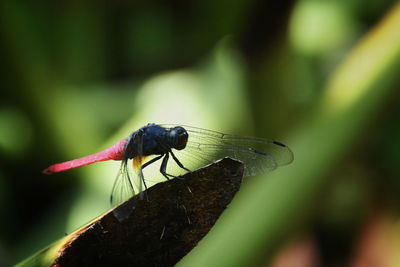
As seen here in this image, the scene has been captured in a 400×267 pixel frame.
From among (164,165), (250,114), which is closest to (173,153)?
(164,165)

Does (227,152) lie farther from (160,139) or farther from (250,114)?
(250,114)

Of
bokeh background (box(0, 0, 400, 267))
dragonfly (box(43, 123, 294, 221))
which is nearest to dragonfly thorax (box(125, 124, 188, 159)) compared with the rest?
dragonfly (box(43, 123, 294, 221))

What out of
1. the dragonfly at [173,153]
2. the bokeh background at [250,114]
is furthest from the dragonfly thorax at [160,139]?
the bokeh background at [250,114]

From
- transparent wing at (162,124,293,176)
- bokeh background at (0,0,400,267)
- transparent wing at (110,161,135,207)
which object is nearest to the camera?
transparent wing at (110,161,135,207)

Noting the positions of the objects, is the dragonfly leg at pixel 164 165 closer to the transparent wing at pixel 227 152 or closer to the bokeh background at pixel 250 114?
the transparent wing at pixel 227 152

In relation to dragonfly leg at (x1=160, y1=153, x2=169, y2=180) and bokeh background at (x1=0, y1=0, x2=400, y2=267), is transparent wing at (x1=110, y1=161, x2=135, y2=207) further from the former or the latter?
bokeh background at (x1=0, y1=0, x2=400, y2=267)

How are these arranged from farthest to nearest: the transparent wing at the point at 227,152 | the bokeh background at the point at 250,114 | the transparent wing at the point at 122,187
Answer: the bokeh background at the point at 250,114 → the transparent wing at the point at 227,152 → the transparent wing at the point at 122,187

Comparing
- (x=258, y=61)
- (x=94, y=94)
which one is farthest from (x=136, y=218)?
(x=94, y=94)

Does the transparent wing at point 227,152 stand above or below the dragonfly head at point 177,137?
below

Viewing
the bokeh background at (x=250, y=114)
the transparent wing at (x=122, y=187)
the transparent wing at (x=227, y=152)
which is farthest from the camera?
the bokeh background at (x=250, y=114)
